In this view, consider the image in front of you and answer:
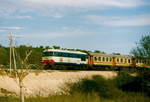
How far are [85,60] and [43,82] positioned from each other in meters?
15.6

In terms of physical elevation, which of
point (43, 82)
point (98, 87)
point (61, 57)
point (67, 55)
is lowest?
point (98, 87)

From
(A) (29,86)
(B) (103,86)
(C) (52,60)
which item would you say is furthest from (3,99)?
(C) (52,60)

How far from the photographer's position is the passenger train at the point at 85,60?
35812 mm

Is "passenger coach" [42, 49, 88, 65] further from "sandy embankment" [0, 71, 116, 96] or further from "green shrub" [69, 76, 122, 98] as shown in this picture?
"green shrub" [69, 76, 122, 98]

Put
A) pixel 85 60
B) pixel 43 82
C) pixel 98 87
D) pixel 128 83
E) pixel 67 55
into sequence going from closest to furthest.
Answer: pixel 43 82 → pixel 98 87 → pixel 128 83 → pixel 67 55 → pixel 85 60

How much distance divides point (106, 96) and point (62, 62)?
1195 cm

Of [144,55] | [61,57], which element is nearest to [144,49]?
[144,55]

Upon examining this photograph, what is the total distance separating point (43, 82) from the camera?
2703 cm

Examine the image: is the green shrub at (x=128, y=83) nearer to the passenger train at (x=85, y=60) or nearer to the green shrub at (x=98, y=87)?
the green shrub at (x=98, y=87)

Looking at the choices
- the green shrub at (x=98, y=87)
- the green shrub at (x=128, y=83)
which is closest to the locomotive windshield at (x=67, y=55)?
the green shrub at (x=98, y=87)

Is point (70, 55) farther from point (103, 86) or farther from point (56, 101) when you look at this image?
point (56, 101)

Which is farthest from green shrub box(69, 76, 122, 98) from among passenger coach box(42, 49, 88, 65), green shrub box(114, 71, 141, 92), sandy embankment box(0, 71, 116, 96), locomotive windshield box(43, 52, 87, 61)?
locomotive windshield box(43, 52, 87, 61)

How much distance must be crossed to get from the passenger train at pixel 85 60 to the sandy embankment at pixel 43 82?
4.51 metres

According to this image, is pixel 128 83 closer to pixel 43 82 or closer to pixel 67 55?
pixel 67 55
